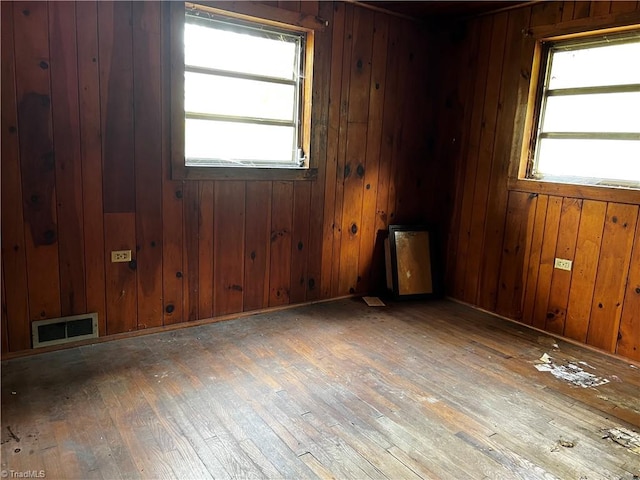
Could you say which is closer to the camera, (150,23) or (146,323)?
(150,23)

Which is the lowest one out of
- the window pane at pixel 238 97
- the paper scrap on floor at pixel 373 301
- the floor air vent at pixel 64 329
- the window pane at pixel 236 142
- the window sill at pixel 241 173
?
the paper scrap on floor at pixel 373 301

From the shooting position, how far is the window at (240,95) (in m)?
2.91

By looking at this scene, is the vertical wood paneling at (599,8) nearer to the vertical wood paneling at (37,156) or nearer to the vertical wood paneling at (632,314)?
the vertical wood paneling at (632,314)

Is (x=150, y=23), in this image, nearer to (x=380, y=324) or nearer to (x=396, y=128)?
(x=396, y=128)

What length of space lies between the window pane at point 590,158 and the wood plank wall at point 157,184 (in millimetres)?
921

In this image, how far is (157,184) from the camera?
2.88 metres

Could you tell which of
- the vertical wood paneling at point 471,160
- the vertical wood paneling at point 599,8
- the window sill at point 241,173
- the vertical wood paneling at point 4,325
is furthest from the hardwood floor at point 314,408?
the vertical wood paneling at point 599,8

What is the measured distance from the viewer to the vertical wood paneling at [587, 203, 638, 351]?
9.60 feet

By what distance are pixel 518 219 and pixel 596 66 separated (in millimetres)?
1120

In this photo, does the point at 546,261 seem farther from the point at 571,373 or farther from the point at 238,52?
the point at 238,52

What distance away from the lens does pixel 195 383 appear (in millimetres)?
2395

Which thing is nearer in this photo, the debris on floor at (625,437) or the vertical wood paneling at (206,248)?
the debris on floor at (625,437)

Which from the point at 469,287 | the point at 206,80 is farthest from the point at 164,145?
the point at 469,287

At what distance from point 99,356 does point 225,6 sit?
7.23 feet
